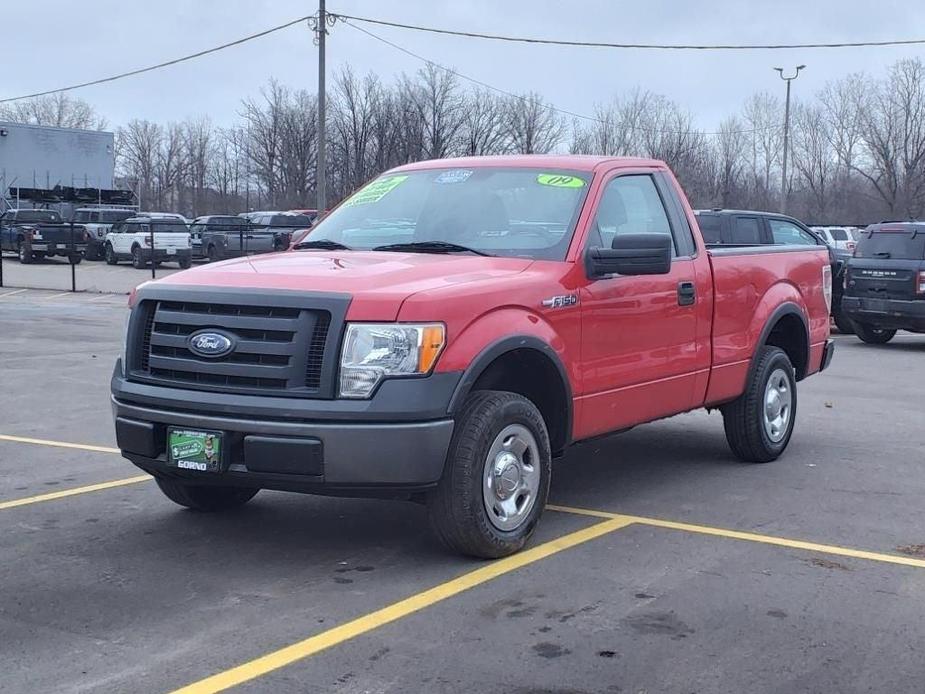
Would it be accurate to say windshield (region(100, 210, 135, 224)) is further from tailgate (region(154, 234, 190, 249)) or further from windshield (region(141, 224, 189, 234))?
tailgate (region(154, 234, 190, 249))

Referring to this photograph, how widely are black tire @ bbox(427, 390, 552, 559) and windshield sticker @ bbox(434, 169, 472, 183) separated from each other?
1663 mm

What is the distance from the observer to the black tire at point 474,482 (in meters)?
5.31

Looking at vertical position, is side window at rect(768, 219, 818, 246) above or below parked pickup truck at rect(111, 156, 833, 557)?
above

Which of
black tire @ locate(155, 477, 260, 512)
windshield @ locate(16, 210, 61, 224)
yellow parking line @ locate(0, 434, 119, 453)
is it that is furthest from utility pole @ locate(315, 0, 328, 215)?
black tire @ locate(155, 477, 260, 512)

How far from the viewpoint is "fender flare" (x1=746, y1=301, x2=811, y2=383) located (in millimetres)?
7961

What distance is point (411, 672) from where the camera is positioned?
4203mm

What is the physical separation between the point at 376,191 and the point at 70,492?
8.36 ft

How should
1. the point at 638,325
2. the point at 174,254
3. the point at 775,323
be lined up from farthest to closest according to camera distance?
the point at 174,254
the point at 775,323
the point at 638,325

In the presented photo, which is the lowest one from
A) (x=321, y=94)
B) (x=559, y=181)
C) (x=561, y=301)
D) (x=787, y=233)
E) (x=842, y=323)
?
(x=842, y=323)

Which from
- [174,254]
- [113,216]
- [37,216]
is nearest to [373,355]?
[174,254]

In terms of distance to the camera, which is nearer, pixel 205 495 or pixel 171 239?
pixel 205 495

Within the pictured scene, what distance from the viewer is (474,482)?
5.34m

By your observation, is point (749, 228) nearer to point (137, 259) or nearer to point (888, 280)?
point (888, 280)

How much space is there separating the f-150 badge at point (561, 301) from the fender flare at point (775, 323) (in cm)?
235
